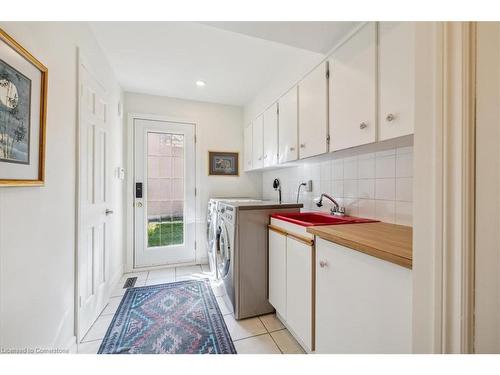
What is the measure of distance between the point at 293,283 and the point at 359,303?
57 cm

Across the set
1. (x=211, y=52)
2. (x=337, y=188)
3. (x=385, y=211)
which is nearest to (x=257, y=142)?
(x=211, y=52)

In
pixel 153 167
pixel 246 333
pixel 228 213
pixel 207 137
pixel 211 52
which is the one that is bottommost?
pixel 246 333

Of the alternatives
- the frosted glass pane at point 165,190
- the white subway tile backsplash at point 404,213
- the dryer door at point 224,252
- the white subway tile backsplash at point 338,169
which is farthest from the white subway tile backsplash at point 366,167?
the frosted glass pane at point 165,190

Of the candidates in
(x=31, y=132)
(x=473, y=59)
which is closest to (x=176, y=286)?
(x=31, y=132)

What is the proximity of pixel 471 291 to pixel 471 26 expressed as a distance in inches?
22.4

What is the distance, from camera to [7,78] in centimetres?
77

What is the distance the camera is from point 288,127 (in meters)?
1.93

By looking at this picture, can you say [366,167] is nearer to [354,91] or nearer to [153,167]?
[354,91]

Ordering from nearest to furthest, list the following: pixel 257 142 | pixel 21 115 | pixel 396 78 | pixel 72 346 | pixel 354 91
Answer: pixel 21 115 → pixel 396 78 → pixel 354 91 → pixel 72 346 → pixel 257 142

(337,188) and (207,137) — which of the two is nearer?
(337,188)

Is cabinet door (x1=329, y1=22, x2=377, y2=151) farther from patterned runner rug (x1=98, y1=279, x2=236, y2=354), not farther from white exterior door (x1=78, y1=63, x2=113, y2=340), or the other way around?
white exterior door (x1=78, y1=63, x2=113, y2=340)


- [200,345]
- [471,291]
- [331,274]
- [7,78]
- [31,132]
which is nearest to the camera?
[471,291]

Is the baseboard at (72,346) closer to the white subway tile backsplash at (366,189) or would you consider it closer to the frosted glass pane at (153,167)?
the frosted glass pane at (153,167)
